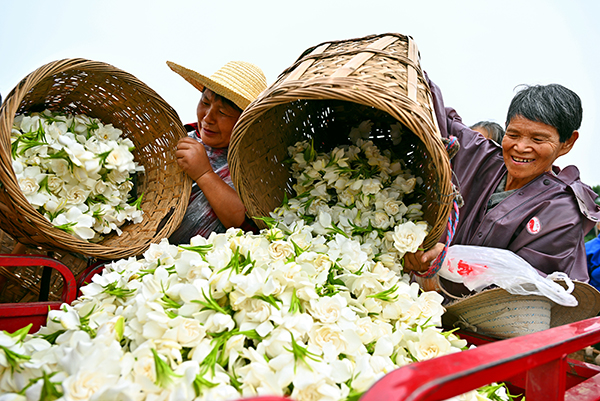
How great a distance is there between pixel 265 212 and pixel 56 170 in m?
0.73

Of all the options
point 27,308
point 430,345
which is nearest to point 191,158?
point 27,308

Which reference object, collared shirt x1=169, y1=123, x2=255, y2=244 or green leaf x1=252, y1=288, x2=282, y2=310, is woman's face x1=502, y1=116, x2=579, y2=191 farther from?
green leaf x1=252, y1=288, x2=282, y2=310

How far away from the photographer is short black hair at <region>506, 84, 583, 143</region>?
167 centimetres

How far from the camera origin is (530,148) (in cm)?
170

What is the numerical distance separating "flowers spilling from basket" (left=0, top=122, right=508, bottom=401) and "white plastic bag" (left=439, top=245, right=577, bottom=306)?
11.6 inches

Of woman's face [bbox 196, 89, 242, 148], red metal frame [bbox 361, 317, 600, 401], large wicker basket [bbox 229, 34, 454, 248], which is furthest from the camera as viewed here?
woman's face [bbox 196, 89, 242, 148]

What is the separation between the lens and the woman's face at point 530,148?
1.68m

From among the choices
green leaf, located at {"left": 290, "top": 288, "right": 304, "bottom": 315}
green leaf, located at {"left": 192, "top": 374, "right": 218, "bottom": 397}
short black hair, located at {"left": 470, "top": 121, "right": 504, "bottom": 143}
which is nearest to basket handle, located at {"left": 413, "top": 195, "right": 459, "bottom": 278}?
green leaf, located at {"left": 290, "top": 288, "right": 304, "bottom": 315}

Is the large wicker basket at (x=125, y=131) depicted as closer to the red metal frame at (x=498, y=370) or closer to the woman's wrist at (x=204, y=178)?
the woman's wrist at (x=204, y=178)

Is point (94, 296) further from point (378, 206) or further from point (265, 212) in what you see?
point (378, 206)

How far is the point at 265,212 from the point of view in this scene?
5.18ft

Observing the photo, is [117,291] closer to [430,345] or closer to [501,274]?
[430,345]

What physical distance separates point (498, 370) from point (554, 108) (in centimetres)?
151

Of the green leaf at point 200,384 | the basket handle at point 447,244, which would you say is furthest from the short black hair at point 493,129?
the green leaf at point 200,384
